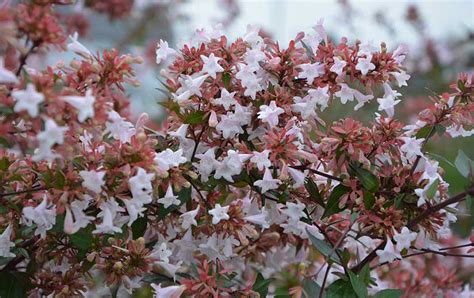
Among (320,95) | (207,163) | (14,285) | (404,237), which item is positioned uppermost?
(320,95)

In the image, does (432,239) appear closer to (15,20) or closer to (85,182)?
(85,182)

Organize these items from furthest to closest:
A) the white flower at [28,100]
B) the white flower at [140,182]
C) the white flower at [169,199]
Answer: the white flower at [169,199]
the white flower at [140,182]
the white flower at [28,100]

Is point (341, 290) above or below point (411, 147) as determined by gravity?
below

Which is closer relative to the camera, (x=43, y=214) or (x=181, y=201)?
(x=43, y=214)

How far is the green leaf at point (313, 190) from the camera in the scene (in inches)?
43.4

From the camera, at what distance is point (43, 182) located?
99cm

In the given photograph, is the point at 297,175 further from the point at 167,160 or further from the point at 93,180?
the point at 93,180

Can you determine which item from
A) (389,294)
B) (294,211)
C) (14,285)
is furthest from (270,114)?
(14,285)

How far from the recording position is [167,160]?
97 centimetres

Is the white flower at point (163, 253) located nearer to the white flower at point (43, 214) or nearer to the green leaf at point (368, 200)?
the white flower at point (43, 214)

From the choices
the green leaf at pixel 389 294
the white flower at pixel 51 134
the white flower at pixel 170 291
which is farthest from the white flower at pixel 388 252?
the white flower at pixel 51 134

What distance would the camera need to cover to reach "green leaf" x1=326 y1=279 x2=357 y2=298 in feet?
3.59

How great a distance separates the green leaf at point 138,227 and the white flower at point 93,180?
8.2 inches

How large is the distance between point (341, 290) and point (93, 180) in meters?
0.47
